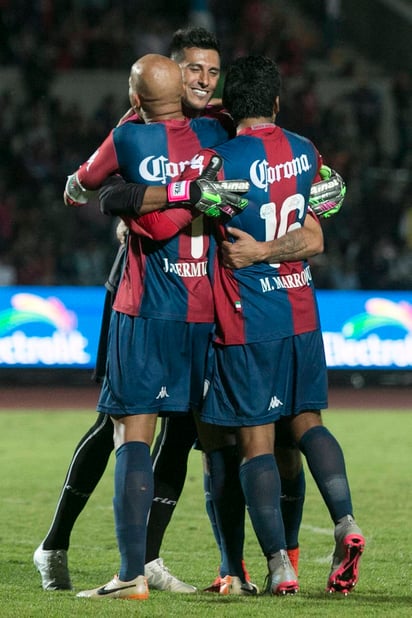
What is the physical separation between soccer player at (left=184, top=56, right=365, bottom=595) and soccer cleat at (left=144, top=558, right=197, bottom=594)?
24 cm

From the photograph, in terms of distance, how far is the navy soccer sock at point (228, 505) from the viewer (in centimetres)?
526

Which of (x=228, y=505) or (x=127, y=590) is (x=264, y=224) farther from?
(x=127, y=590)

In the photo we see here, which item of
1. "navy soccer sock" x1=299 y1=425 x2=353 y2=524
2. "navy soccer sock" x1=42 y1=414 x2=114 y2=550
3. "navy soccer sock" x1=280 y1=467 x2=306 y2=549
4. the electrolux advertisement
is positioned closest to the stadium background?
the electrolux advertisement

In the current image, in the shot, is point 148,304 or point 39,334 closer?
point 148,304

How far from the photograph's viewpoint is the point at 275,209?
5.13 m

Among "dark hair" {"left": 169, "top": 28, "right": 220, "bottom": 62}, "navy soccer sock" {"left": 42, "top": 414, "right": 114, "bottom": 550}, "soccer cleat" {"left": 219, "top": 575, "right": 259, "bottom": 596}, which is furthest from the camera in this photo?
"dark hair" {"left": 169, "top": 28, "right": 220, "bottom": 62}

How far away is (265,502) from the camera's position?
5.00 meters

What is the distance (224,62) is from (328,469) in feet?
53.5

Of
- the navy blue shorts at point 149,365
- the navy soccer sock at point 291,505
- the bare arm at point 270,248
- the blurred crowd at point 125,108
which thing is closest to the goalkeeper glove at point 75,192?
the navy blue shorts at point 149,365

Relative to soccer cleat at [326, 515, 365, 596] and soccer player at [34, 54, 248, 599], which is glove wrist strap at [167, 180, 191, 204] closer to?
soccer player at [34, 54, 248, 599]

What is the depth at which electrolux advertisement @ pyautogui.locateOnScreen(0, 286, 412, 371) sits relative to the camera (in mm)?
14703

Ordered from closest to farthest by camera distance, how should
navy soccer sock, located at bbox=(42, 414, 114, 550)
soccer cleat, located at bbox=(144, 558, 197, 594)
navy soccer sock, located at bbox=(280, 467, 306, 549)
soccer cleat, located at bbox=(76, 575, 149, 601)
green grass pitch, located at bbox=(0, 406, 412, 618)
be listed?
green grass pitch, located at bbox=(0, 406, 412, 618)
soccer cleat, located at bbox=(76, 575, 149, 601)
soccer cleat, located at bbox=(144, 558, 197, 594)
navy soccer sock, located at bbox=(42, 414, 114, 550)
navy soccer sock, located at bbox=(280, 467, 306, 549)

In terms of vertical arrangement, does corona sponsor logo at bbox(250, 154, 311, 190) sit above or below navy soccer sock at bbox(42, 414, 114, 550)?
above

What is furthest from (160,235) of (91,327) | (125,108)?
(125,108)
